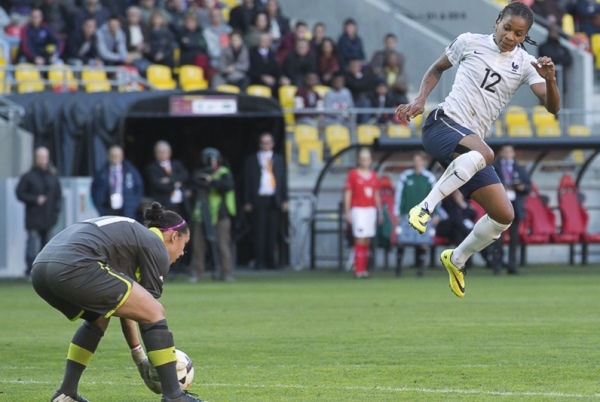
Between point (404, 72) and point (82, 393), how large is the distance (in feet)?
61.1

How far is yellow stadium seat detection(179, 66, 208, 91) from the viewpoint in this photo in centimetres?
Answer: 2464

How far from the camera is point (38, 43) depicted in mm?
23438

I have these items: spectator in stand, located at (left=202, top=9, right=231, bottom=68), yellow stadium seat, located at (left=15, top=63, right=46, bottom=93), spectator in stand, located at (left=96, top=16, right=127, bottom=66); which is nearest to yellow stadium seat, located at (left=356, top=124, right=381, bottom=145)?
spectator in stand, located at (left=202, top=9, right=231, bottom=68)

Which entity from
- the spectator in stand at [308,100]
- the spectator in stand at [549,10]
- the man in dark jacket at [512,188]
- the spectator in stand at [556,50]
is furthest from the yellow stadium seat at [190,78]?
the spectator in stand at [549,10]

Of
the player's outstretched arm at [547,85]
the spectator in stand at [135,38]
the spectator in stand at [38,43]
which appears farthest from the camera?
the spectator in stand at [135,38]

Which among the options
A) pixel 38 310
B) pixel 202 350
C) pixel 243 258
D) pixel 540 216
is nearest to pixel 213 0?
pixel 243 258

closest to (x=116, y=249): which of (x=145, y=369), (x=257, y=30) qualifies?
(x=145, y=369)

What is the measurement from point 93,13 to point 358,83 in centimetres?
543

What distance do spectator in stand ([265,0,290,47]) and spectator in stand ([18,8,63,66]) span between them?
4920mm

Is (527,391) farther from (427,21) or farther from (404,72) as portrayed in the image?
(427,21)

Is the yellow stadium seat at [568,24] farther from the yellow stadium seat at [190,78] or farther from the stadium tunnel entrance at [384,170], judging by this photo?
the yellow stadium seat at [190,78]

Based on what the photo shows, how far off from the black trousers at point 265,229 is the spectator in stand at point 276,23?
203 inches

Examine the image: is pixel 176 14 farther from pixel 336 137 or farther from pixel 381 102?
pixel 381 102

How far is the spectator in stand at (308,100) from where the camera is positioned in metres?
24.6
